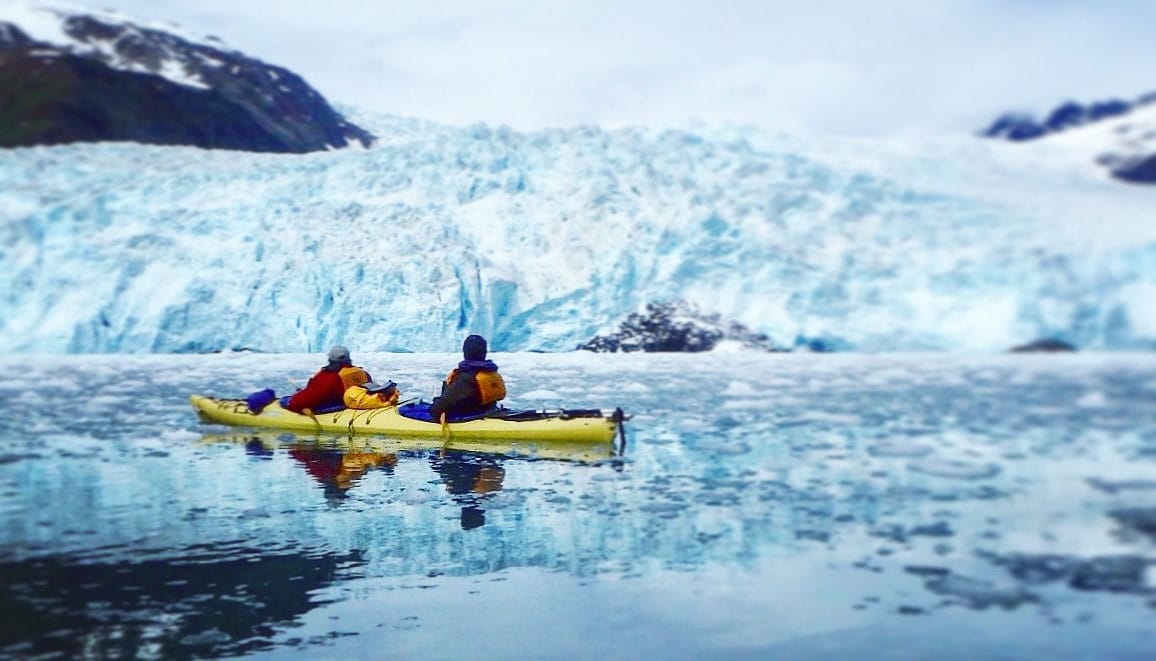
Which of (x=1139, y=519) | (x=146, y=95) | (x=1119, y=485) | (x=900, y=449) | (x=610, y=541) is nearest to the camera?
(x=1139, y=519)

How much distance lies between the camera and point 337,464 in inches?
359

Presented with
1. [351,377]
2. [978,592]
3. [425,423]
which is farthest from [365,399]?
[978,592]

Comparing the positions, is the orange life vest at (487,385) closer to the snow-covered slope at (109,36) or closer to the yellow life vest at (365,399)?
the yellow life vest at (365,399)

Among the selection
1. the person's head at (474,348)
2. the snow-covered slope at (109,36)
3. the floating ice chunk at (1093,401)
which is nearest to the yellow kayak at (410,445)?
the person's head at (474,348)

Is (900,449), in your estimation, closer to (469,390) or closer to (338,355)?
(469,390)

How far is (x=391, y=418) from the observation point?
11.0 m

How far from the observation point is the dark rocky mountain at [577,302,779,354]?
24.0 metres

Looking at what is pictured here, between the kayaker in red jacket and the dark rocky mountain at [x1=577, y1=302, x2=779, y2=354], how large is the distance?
1350 cm

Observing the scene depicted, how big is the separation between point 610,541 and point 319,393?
6.97 m

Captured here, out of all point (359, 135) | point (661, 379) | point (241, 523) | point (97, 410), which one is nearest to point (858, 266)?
point (661, 379)

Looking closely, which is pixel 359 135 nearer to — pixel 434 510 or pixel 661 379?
pixel 661 379

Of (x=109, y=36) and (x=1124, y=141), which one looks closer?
(x=1124, y=141)

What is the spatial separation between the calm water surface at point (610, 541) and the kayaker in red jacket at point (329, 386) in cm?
81

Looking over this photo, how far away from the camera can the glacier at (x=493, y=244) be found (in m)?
21.6
